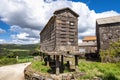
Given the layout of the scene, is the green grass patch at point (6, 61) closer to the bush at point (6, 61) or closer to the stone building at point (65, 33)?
the bush at point (6, 61)

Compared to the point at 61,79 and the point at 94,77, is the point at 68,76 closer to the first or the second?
the point at 61,79

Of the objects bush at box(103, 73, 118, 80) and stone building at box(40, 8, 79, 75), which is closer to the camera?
bush at box(103, 73, 118, 80)

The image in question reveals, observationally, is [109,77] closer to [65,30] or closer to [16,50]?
[65,30]

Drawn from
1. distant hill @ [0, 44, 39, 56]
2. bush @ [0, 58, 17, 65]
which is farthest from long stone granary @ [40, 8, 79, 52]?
distant hill @ [0, 44, 39, 56]

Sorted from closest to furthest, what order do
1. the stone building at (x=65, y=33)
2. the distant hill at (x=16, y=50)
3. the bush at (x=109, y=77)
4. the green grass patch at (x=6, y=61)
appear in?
1. the bush at (x=109, y=77)
2. the stone building at (x=65, y=33)
3. the green grass patch at (x=6, y=61)
4. the distant hill at (x=16, y=50)

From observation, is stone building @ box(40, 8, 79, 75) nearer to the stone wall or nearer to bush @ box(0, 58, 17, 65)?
the stone wall

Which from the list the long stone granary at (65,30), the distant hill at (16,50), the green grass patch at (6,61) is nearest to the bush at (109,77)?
the long stone granary at (65,30)

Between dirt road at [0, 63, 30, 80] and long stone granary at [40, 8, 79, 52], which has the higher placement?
long stone granary at [40, 8, 79, 52]

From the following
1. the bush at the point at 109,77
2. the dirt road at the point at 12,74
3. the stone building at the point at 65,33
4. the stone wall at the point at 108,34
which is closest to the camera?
the bush at the point at 109,77

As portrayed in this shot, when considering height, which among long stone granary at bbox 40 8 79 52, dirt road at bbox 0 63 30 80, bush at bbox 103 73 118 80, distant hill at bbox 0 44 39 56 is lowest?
dirt road at bbox 0 63 30 80

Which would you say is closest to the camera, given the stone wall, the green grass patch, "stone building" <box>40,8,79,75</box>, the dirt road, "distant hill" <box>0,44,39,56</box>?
"stone building" <box>40,8,79,75</box>

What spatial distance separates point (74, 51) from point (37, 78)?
4.01 m

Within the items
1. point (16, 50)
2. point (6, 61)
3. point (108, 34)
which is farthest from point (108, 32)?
point (16, 50)

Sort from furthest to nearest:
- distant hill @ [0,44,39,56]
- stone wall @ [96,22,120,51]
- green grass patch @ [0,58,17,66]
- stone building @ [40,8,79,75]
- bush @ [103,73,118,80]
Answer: distant hill @ [0,44,39,56] → green grass patch @ [0,58,17,66] → stone wall @ [96,22,120,51] → stone building @ [40,8,79,75] → bush @ [103,73,118,80]
